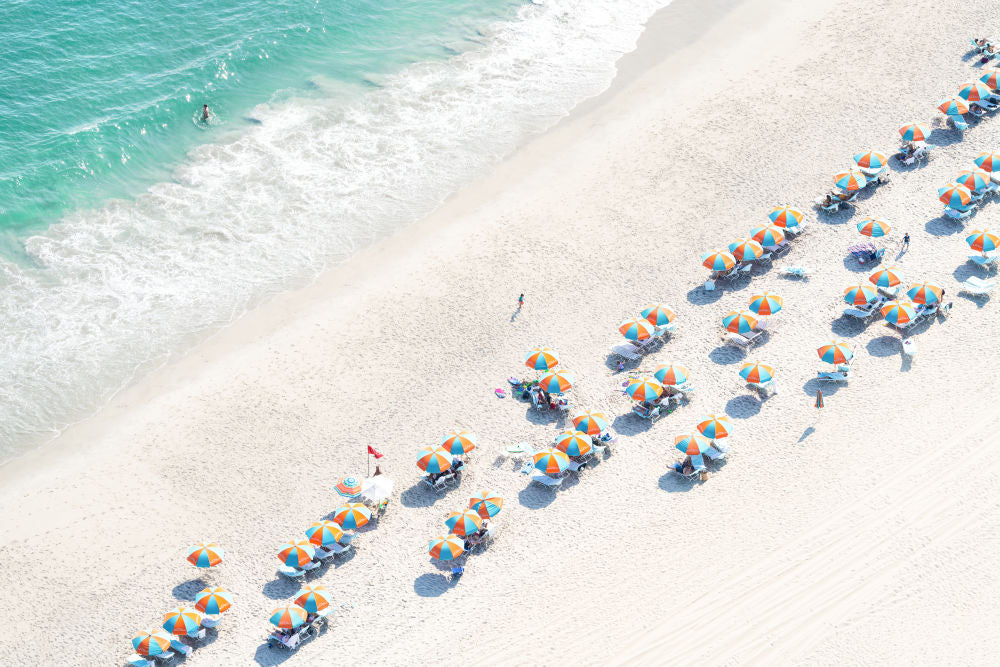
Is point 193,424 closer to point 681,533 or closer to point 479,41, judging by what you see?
point 681,533

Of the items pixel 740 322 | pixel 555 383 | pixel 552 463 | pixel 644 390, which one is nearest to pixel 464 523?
pixel 552 463

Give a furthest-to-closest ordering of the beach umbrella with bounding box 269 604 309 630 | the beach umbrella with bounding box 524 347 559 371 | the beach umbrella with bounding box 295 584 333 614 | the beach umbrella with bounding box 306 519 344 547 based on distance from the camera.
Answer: the beach umbrella with bounding box 524 347 559 371, the beach umbrella with bounding box 306 519 344 547, the beach umbrella with bounding box 295 584 333 614, the beach umbrella with bounding box 269 604 309 630

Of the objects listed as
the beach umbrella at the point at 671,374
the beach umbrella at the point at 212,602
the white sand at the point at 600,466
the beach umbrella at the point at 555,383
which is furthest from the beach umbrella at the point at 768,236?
the beach umbrella at the point at 212,602

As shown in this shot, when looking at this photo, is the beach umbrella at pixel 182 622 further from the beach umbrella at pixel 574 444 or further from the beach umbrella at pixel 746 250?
the beach umbrella at pixel 746 250

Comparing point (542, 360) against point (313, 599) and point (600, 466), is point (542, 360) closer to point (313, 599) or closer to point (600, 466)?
point (600, 466)

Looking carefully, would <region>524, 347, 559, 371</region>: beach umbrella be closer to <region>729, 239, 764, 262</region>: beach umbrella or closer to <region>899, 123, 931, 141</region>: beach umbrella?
<region>729, 239, 764, 262</region>: beach umbrella

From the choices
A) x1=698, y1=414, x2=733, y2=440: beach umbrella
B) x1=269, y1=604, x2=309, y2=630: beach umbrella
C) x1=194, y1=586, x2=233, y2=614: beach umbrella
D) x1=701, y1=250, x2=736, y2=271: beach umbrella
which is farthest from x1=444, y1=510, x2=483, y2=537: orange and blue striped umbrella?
x1=701, y1=250, x2=736, y2=271: beach umbrella
